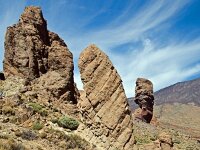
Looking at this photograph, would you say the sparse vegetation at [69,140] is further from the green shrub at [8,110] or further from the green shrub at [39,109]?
the green shrub at [8,110]

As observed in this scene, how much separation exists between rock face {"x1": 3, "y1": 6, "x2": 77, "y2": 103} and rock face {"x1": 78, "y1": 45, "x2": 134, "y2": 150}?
29.4 feet

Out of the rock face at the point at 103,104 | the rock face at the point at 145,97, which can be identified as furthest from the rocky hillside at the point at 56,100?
the rock face at the point at 145,97

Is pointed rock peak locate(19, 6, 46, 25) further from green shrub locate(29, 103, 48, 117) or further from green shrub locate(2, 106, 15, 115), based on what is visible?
green shrub locate(2, 106, 15, 115)

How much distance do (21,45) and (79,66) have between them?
1245 cm

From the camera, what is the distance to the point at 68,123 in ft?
88.8

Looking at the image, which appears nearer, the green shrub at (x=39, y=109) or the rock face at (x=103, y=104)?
the rock face at (x=103, y=104)

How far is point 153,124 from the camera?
90125 mm

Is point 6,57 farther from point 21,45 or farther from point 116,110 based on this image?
point 116,110

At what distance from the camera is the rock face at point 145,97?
90.7 m

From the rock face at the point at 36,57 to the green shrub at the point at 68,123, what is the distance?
630cm

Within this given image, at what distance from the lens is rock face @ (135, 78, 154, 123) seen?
90.7 metres

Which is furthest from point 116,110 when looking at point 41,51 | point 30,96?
point 41,51

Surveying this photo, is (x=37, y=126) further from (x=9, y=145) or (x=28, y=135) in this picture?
(x=9, y=145)

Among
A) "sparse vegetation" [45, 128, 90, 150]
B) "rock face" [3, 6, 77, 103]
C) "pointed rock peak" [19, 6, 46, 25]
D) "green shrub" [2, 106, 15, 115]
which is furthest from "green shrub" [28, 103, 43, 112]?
"pointed rock peak" [19, 6, 46, 25]
